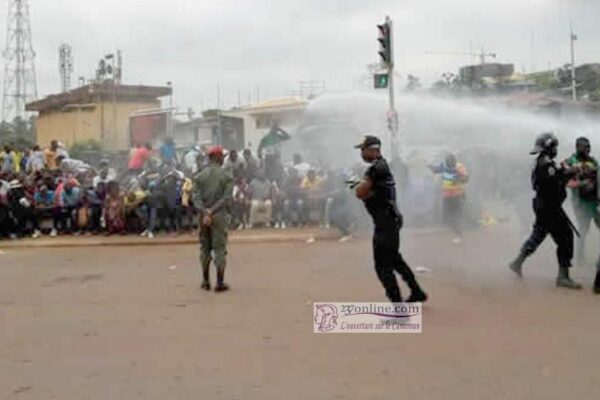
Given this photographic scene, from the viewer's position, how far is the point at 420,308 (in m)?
8.84

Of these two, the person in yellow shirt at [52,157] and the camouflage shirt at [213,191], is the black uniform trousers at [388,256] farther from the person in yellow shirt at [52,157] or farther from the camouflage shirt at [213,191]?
the person in yellow shirt at [52,157]

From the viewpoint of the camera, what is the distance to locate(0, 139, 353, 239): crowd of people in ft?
56.9

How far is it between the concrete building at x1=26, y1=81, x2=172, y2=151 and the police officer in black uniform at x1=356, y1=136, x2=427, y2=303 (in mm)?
35783

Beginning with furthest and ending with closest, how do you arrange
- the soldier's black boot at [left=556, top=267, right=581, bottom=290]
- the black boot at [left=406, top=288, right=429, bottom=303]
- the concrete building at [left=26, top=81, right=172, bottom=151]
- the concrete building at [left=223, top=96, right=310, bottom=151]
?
the concrete building at [left=26, top=81, right=172, bottom=151] → the concrete building at [left=223, top=96, right=310, bottom=151] → the soldier's black boot at [left=556, top=267, right=581, bottom=290] → the black boot at [left=406, top=288, right=429, bottom=303]

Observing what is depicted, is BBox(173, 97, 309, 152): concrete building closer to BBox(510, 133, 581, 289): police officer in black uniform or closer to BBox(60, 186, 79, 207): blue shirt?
BBox(60, 186, 79, 207): blue shirt

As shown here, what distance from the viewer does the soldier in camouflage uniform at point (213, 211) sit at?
1081 centimetres

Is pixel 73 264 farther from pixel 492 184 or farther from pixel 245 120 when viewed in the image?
pixel 245 120

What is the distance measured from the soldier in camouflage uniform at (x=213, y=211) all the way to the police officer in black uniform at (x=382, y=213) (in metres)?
2.76

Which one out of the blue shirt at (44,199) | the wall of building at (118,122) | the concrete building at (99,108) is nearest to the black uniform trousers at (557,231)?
the blue shirt at (44,199)

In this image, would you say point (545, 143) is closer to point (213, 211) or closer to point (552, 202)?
point (552, 202)

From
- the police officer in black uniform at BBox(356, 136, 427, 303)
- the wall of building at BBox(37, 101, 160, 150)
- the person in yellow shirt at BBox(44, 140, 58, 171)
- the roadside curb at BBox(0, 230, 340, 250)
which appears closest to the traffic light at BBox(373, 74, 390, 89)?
the roadside curb at BBox(0, 230, 340, 250)

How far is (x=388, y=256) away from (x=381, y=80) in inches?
356

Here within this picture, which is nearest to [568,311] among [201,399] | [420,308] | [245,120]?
[420,308]

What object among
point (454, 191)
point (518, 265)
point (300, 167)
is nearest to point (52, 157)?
point (300, 167)
